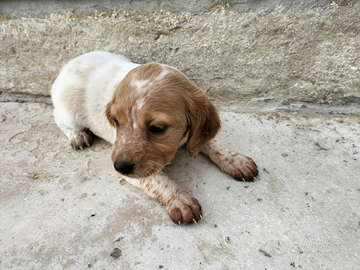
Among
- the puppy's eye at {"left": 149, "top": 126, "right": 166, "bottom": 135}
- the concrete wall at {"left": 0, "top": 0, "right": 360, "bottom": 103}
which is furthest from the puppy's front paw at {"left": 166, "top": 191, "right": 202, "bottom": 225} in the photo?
the concrete wall at {"left": 0, "top": 0, "right": 360, "bottom": 103}

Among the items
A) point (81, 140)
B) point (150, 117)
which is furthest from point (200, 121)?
point (81, 140)

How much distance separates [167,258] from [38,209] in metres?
1.19

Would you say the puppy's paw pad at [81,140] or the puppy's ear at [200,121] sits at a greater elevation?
the puppy's ear at [200,121]

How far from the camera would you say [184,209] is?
1966mm

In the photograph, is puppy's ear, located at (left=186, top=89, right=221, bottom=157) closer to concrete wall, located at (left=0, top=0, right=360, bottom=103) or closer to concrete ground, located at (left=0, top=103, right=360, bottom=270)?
concrete ground, located at (left=0, top=103, right=360, bottom=270)

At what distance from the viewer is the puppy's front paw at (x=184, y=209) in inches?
76.5

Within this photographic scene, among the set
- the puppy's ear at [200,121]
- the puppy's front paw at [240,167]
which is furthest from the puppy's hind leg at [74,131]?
the puppy's front paw at [240,167]

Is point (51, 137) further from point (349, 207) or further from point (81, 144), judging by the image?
point (349, 207)

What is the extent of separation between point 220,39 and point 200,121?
4.32 ft

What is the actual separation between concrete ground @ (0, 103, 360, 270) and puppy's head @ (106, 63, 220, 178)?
1.49 ft

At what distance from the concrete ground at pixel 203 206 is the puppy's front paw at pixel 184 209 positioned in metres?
0.07

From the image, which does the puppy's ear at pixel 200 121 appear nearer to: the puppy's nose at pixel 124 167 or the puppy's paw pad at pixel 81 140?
the puppy's nose at pixel 124 167

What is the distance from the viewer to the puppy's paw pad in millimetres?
2820

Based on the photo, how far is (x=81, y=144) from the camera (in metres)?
2.84
